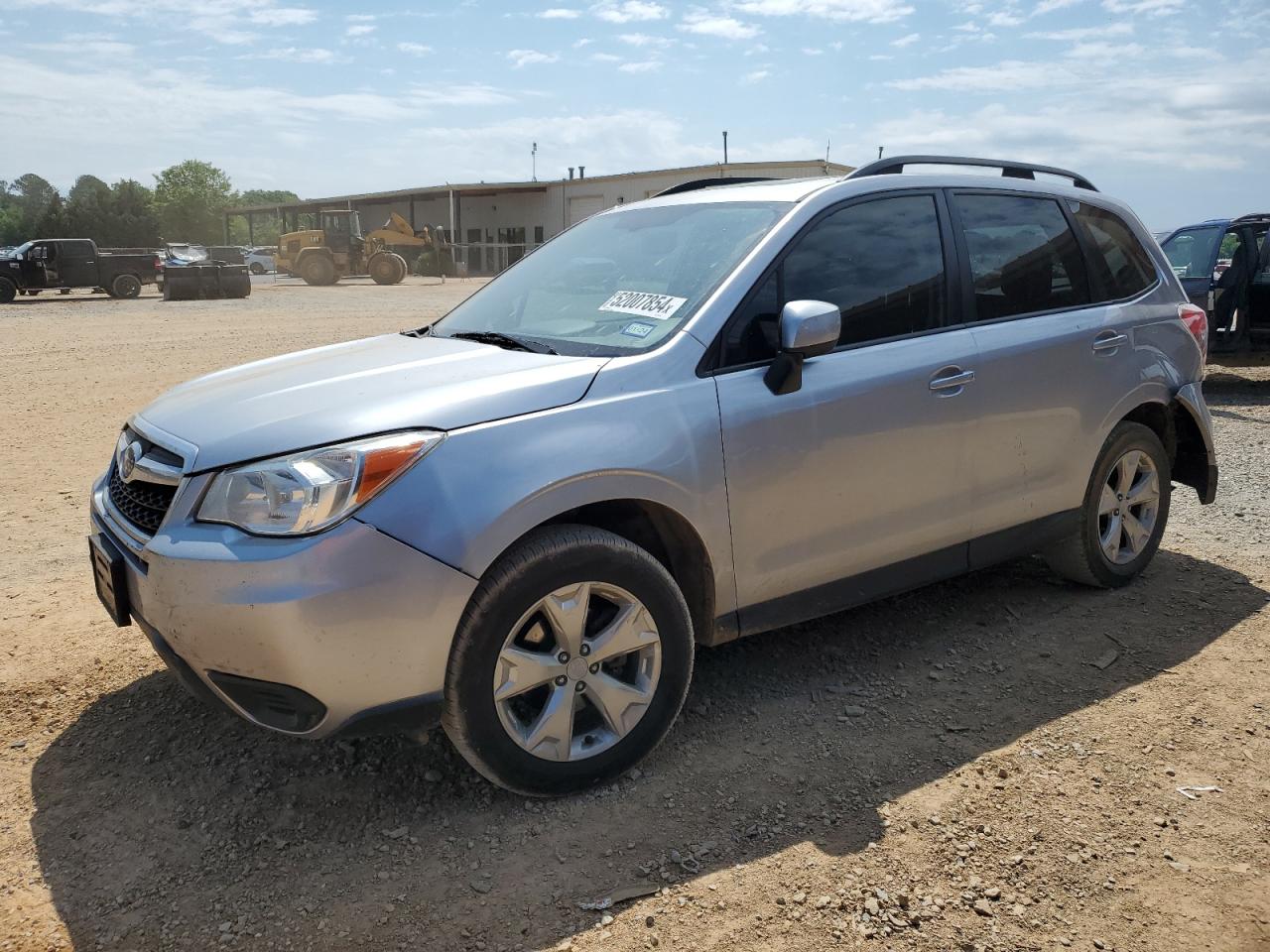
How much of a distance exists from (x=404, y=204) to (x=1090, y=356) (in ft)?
191

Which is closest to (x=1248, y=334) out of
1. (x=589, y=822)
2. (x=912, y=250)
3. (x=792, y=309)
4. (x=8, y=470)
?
(x=912, y=250)

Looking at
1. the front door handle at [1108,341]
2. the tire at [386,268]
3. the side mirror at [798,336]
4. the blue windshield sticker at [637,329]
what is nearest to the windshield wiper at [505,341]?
the blue windshield sticker at [637,329]

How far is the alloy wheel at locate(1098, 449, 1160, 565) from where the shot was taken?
14.8ft

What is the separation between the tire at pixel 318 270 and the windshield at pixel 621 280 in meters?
36.5

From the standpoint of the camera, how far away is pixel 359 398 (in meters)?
2.88

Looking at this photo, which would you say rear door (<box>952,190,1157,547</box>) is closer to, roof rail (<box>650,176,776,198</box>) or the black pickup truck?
roof rail (<box>650,176,776,198</box>)

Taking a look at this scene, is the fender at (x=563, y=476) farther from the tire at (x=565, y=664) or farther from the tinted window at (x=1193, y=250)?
the tinted window at (x=1193, y=250)

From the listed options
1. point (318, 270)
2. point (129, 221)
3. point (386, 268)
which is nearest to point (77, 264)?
point (318, 270)

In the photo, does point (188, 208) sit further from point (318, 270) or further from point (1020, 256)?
point (1020, 256)

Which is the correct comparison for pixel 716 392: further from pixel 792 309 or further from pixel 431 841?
pixel 431 841

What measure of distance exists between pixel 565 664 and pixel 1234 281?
35.7 feet

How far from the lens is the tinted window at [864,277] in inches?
130

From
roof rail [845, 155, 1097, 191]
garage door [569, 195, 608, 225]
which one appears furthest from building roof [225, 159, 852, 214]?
roof rail [845, 155, 1097, 191]

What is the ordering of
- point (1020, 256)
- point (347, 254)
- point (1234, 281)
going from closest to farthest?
point (1020, 256) → point (1234, 281) → point (347, 254)
